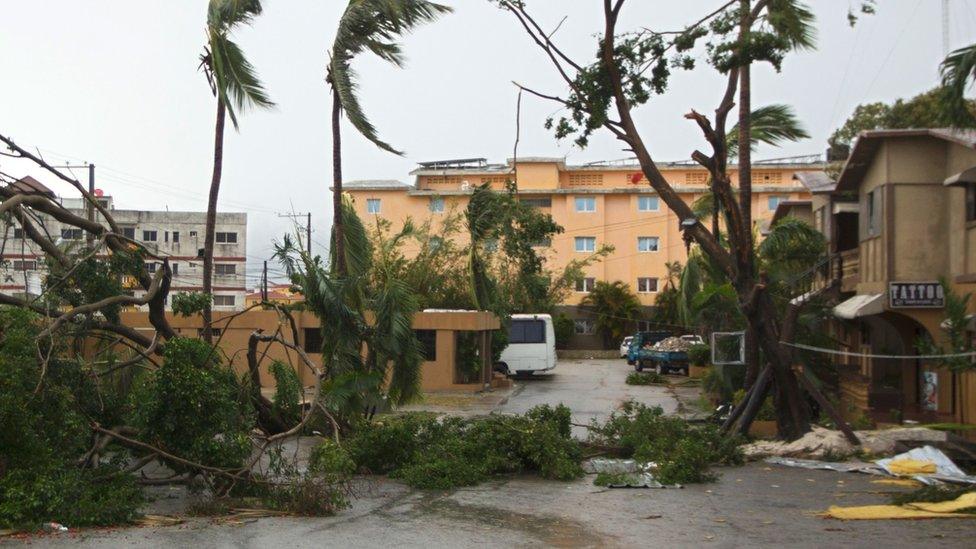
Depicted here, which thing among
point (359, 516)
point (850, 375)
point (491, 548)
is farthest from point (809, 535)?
point (850, 375)

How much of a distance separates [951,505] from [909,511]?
498mm

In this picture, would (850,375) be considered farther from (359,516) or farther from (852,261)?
(359,516)

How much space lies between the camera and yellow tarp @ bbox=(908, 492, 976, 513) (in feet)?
38.2

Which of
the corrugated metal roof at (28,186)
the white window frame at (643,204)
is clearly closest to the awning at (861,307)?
the corrugated metal roof at (28,186)

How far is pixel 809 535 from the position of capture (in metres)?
10.8

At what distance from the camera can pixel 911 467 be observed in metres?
14.4

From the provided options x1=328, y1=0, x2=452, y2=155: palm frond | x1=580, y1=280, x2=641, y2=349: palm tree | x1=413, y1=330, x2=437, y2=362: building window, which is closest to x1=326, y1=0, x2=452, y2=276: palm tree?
x1=328, y1=0, x2=452, y2=155: palm frond

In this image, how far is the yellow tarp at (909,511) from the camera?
11.5 meters

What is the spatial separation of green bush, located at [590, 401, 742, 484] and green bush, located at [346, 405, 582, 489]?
1.14 m

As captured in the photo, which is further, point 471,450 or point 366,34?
point 366,34

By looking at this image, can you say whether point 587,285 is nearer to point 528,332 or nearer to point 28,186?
point 528,332

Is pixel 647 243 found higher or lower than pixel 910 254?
higher

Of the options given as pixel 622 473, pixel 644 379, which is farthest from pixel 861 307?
pixel 644 379

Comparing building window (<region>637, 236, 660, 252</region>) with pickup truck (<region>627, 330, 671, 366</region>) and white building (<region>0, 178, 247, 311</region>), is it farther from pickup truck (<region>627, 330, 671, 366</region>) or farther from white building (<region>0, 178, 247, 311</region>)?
white building (<region>0, 178, 247, 311</region>)
